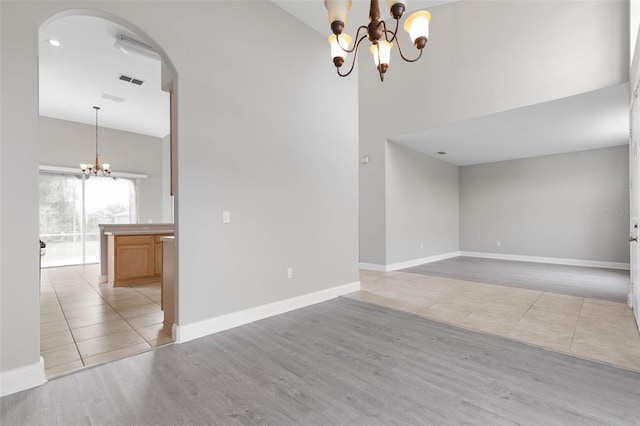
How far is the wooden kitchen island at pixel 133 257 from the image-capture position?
15.7ft

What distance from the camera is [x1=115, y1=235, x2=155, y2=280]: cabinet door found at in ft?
15.8

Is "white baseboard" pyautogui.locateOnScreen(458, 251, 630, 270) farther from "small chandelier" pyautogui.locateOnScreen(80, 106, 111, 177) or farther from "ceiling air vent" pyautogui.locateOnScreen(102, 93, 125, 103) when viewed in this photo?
"small chandelier" pyautogui.locateOnScreen(80, 106, 111, 177)

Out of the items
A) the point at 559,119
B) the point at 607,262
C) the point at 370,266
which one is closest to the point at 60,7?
the point at 370,266

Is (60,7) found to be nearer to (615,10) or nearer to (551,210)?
(615,10)

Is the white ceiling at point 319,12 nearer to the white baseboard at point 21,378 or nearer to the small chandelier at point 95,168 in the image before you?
the white baseboard at point 21,378

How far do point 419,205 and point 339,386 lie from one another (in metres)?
5.83

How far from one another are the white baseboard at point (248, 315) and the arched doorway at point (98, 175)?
0.26 m

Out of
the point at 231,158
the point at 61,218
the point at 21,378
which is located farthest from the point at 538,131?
the point at 61,218

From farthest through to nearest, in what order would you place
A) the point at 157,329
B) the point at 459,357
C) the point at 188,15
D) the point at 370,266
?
the point at 370,266
the point at 157,329
the point at 188,15
the point at 459,357

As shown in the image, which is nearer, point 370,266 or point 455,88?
point 455,88

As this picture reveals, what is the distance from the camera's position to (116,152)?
8.14 metres

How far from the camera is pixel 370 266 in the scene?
21.0ft

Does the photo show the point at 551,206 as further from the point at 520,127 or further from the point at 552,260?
the point at 520,127

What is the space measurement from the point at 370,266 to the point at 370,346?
3.90m
